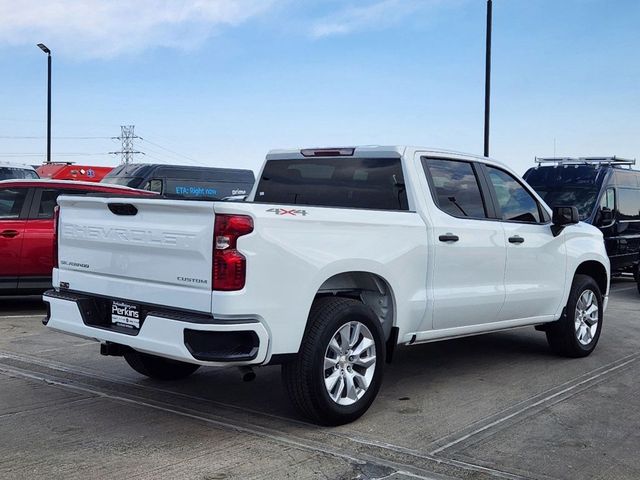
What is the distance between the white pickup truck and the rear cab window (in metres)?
0.01

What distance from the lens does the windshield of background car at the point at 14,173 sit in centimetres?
1828

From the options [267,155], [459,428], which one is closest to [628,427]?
[459,428]

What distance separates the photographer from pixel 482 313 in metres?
6.47

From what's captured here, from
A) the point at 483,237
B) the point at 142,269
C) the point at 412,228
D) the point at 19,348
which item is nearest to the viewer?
the point at 142,269

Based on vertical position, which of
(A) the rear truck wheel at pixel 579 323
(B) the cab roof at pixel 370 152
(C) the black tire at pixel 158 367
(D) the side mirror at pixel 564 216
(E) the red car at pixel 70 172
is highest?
(E) the red car at pixel 70 172

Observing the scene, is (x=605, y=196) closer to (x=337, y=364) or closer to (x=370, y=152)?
(x=370, y=152)

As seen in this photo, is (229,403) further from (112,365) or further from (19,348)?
(19,348)

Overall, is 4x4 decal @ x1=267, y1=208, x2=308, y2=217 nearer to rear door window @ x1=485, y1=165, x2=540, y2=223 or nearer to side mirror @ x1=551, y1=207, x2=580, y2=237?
rear door window @ x1=485, y1=165, x2=540, y2=223

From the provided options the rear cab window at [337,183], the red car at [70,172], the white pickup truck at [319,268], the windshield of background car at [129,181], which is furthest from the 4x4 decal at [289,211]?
the red car at [70,172]

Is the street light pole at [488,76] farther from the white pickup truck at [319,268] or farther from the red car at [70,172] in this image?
the red car at [70,172]

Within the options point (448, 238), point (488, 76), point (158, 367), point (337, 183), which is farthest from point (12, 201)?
point (488, 76)

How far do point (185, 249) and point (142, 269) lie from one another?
0.46m

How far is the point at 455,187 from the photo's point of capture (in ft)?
21.0

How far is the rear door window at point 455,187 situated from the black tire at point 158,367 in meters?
2.44
